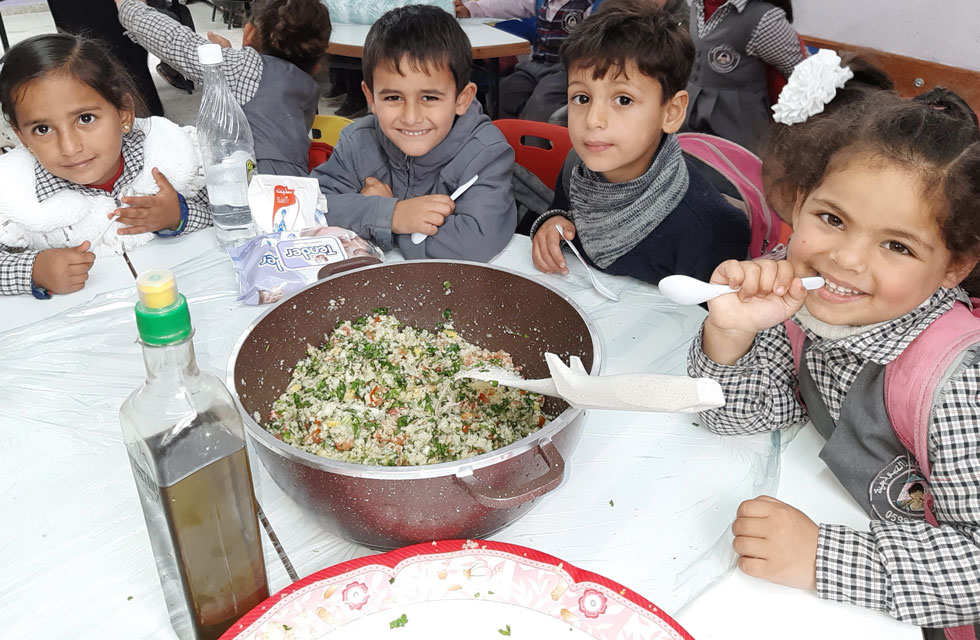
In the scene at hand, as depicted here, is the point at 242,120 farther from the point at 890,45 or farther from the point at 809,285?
the point at 890,45

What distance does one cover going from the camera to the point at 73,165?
4.84 feet

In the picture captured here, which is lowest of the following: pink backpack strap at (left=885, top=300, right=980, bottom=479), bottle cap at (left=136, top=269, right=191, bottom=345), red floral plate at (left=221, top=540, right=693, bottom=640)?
red floral plate at (left=221, top=540, right=693, bottom=640)

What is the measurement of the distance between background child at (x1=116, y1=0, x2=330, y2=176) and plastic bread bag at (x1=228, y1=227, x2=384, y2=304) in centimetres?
101

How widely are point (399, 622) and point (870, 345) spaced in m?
0.67

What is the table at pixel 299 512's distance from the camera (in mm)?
768

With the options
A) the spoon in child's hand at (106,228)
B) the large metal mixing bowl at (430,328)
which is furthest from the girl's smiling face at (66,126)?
the large metal mixing bowl at (430,328)

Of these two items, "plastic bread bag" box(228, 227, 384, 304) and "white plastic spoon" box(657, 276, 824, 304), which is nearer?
"white plastic spoon" box(657, 276, 824, 304)

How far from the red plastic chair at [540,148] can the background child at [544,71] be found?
1.55m

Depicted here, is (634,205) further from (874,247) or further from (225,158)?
(225,158)

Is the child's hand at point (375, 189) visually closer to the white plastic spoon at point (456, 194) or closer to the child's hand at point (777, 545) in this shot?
the white plastic spoon at point (456, 194)

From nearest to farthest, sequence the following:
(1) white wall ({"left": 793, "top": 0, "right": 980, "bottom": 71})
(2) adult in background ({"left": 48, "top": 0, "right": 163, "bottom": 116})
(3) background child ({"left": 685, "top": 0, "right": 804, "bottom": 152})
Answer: (3) background child ({"left": 685, "top": 0, "right": 804, "bottom": 152})
(1) white wall ({"left": 793, "top": 0, "right": 980, "bottom": 71})
(2) adult in background ({"left": 48, "top": 0, "right": 163, "bottom": 116})

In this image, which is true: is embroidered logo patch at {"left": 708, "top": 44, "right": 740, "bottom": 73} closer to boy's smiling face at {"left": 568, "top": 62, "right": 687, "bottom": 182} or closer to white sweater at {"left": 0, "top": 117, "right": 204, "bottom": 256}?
boy's smiling face at {"left": 568, "top": 62, "right": 687, "bottom": 182}

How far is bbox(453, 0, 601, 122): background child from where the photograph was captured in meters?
3.59

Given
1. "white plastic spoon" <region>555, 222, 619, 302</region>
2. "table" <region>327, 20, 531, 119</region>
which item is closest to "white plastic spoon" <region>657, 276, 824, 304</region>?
"white plastic spoon" <region>555, 222, 619, 302</region>
